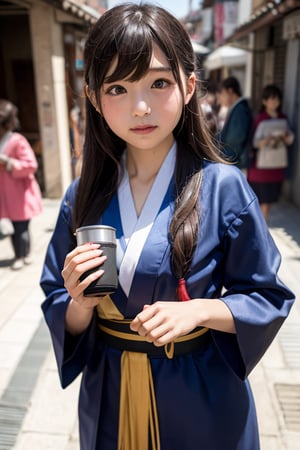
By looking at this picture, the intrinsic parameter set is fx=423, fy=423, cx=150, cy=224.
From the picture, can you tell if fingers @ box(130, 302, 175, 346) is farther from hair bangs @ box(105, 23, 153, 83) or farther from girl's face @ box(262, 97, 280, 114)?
girl's face @ box(262, 97, 280, 114)

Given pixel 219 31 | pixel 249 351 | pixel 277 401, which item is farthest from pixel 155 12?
pixel 219 31

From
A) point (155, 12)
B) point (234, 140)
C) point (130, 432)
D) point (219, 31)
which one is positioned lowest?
point (130, 432)

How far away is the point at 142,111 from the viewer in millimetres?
1095

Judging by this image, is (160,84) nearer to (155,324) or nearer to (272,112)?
(155,324)

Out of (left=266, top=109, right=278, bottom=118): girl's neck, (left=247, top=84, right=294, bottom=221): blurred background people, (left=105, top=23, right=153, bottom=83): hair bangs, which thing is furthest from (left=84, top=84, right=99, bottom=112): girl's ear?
(left=266, top=109, right=278, bottom=118): girl's neck

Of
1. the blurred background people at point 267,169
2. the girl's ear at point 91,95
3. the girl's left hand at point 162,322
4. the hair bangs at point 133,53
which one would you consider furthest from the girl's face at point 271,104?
the girl's left hand at point 162,322

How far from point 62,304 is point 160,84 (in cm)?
70

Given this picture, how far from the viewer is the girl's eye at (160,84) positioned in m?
1.13

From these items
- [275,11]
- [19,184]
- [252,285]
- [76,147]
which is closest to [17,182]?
[19,184]

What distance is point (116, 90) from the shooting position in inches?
44.5

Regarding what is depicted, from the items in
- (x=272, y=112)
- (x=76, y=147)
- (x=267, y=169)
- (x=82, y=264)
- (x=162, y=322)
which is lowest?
(x=267, y=169)

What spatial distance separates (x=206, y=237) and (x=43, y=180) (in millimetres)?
7111

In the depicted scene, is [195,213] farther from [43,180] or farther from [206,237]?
[43,180]

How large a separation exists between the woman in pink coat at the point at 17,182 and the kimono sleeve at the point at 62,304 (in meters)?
3.17
